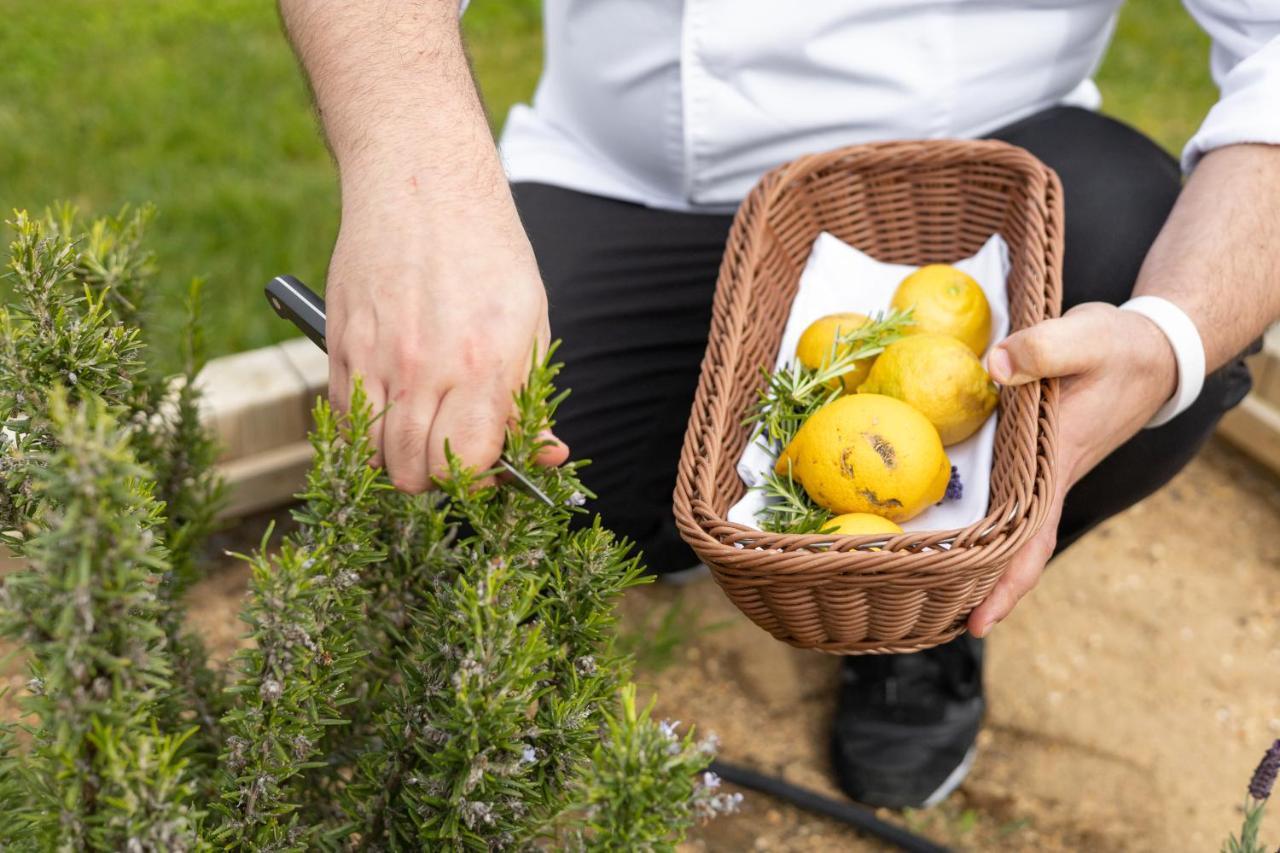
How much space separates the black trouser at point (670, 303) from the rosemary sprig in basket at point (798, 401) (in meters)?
0.42

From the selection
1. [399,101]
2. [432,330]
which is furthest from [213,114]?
[432,330]

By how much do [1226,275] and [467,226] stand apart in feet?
3.73

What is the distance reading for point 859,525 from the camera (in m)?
1.42

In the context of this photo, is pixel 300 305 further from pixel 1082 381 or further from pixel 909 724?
pixel 909 724

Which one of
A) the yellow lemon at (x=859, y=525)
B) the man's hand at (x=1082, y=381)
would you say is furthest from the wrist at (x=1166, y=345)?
Answer: the yellow lemon at (x=859, y=525)

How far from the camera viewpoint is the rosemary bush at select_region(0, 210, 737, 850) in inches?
35.8

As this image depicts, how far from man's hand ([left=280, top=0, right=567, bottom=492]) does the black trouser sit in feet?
1.95

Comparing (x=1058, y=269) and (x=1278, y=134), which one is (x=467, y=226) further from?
(x=1278, y=134)

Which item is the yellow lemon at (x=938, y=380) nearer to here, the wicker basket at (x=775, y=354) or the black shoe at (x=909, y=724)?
the wicker basket at (x=775, y=354)

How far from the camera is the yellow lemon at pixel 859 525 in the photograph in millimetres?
1404

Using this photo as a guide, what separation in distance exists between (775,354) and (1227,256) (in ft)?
2.29

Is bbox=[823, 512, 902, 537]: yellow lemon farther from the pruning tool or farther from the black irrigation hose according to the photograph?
the black irrigation hose

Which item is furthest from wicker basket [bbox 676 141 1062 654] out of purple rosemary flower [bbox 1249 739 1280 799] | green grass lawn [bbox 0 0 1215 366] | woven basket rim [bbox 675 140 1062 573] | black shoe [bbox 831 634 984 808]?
green grass lawn [bbox 0 0 1215 366]

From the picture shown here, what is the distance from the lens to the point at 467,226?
53.3 inches
